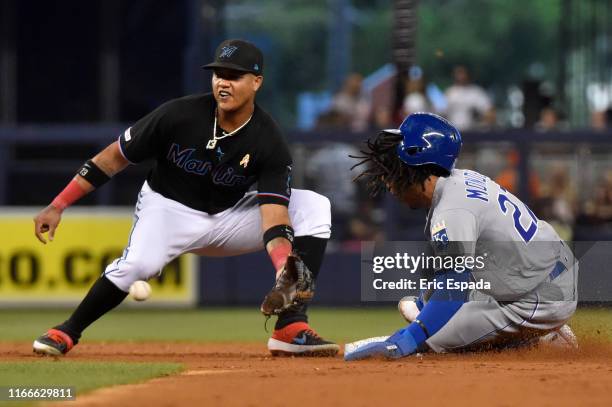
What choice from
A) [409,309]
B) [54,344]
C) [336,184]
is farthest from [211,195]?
[336,184]

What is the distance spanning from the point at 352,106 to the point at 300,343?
7550 mm

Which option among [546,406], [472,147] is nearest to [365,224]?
[472,147]

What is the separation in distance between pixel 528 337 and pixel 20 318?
20.6 feet

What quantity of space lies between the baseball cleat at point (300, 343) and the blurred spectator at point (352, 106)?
21.6 ft

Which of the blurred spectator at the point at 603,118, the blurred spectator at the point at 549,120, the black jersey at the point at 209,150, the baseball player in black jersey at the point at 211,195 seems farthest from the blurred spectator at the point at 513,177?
the black jersey at the point at 209,150

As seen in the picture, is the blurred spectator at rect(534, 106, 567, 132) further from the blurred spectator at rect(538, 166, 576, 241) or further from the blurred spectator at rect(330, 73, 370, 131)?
the blurred spectator at rect(330, 73, 370, 131)

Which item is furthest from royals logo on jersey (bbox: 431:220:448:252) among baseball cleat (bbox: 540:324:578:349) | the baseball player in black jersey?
baseball cleat (bbox: 540:324:578:349)

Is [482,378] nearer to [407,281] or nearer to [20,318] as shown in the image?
[407,281]

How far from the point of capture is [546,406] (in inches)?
208

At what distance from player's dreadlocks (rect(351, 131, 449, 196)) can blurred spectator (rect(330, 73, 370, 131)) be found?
23.0 feet

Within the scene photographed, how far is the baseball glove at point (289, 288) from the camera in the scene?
6938 mm

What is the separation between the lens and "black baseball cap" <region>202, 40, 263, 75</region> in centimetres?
755

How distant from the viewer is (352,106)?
49.4 ft

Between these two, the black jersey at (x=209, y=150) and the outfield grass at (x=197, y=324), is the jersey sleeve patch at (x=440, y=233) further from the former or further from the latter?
the outfield grass at (x=197, y=324)
